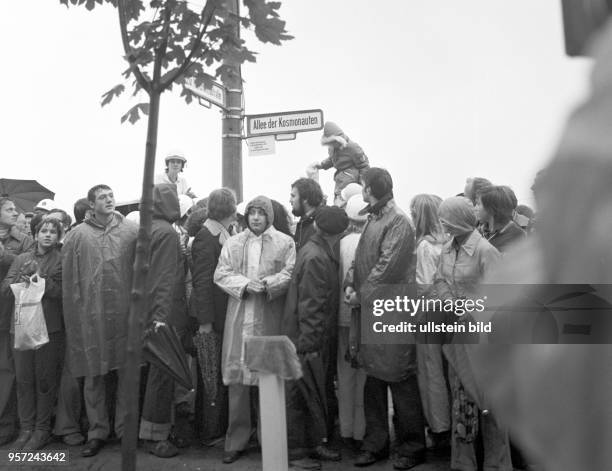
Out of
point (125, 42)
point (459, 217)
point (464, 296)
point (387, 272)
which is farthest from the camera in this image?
point (387, 272)

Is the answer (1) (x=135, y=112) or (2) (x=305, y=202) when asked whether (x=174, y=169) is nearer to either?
(2) (x=305, y=202)

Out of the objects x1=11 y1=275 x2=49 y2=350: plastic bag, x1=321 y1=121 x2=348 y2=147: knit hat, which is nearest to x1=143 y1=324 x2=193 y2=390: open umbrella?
x1=11 y1=275 x2=49 y2=350: plastic bag

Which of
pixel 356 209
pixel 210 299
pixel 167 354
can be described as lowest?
pixel 167 354

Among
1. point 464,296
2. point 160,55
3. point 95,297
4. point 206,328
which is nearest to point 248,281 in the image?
point 206,328

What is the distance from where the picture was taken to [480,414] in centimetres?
452

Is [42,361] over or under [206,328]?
under

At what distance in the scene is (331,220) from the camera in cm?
527

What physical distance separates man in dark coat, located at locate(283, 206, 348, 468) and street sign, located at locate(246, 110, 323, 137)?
254 cm

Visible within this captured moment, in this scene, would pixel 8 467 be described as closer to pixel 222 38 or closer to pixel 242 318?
pixel 242 318

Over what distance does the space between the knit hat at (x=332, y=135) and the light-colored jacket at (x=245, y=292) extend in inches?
96.2

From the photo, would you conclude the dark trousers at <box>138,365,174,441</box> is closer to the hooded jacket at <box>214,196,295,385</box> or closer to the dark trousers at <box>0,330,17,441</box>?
the hooded jacket at <box>214,196,295,385</box>

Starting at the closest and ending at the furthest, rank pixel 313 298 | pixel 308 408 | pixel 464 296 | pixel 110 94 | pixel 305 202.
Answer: pixel 110 94 < pixel 464 296 < pixel 313 298 < pixel 308 408 < pixel 305 202

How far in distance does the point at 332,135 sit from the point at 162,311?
3.32m

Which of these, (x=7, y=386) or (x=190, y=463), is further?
(x=7, y=386)
